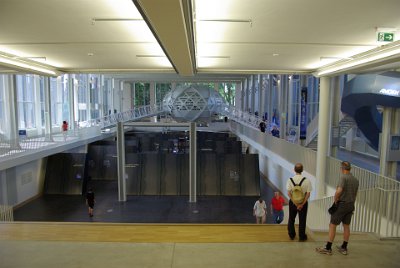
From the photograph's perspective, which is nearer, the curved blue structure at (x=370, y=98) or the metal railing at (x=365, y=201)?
the metal railing at (x=365, y=201)

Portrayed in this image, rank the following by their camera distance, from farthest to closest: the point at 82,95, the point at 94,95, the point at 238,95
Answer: the point at 238,95 < the point at 94,95 < the point at 82,95

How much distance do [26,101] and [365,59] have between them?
21098mm

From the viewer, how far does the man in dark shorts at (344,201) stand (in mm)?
4883

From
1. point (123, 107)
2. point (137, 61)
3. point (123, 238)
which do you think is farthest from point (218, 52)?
point (123, 107)

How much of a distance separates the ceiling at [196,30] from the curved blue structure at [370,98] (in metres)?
3.10

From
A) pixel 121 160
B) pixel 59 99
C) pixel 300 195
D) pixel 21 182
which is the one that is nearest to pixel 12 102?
pixel 21 182

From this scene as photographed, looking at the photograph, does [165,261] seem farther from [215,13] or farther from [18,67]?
[18,67]

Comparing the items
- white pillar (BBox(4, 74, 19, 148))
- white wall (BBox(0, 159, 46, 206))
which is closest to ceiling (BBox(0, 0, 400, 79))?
white wall (BBox(0, 159, 46, 206))

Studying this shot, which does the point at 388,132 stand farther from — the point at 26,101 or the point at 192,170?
the point at 26,101

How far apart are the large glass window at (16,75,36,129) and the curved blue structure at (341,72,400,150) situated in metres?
19.6

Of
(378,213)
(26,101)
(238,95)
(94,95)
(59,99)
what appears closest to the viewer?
(378,213)

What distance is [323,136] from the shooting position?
35.9 ft

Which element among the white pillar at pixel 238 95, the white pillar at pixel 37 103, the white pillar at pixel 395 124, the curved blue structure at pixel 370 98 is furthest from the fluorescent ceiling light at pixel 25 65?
the white pillar at pixel 238 95

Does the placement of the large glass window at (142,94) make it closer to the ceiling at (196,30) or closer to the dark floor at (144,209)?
the dark floor at (144,209)
